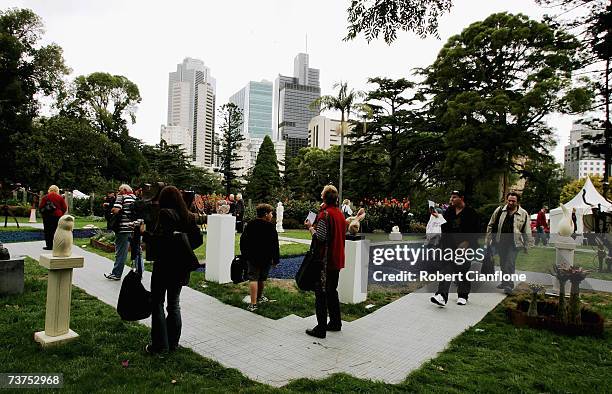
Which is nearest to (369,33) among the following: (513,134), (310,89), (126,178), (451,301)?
(451,301)

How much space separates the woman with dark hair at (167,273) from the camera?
3.60 metres

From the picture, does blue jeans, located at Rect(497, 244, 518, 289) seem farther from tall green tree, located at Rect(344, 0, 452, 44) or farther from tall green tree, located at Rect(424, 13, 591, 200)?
tall green tree, located at Rect(424, 13, 591, 200)

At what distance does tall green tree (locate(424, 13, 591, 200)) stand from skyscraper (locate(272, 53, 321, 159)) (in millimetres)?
115243

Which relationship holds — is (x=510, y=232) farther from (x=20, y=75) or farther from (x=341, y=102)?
(x=20, y=75)

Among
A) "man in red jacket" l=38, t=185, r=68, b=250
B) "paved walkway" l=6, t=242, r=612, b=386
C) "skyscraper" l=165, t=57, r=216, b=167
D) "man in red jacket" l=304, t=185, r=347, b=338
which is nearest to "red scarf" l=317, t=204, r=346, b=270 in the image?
"man in red jacket" l=304, t=185, r=347, b=338

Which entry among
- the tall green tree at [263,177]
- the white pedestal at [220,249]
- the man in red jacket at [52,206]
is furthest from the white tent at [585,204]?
the tall green tree at [263,177]

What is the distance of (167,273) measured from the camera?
3.60 meters

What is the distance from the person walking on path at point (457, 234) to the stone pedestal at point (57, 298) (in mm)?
5086

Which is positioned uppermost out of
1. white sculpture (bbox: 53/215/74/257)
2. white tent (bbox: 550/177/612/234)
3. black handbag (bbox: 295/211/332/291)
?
white tent (bbox: 550/177/612/234)

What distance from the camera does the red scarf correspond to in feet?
14.7

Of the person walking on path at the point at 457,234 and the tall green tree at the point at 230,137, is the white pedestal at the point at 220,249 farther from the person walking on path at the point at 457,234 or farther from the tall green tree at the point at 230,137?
the tall green tree at the point at 230,137

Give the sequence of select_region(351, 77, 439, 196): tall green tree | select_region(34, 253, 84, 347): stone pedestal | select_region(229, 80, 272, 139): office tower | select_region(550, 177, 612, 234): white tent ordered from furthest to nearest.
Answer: select_region(229, 80, 272, 139): office tower → select_region(351, 77, 439, 196): tall green tree → select_region(550, 177, 612, 234): white tent → select_region(34, 253, 84, 347): stone pedestal

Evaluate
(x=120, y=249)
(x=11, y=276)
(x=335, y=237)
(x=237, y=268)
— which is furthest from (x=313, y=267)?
(x=11, y=276)

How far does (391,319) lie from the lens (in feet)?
17.5
